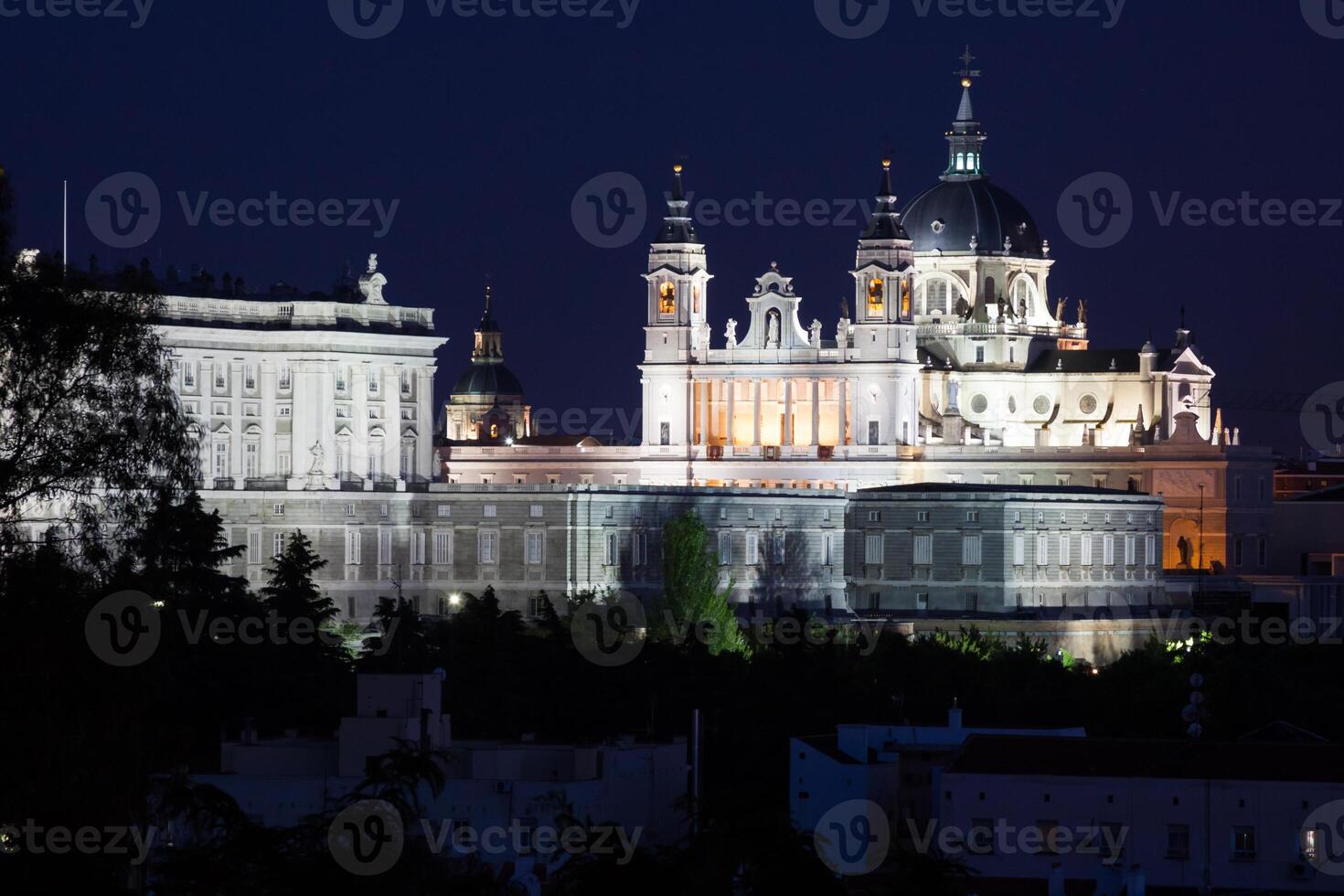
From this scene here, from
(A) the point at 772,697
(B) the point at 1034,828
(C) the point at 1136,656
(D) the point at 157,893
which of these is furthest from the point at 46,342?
(C) the point at 1136,656

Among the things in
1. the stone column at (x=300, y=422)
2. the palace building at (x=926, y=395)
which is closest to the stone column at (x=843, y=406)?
the palace building at (x=926, y=395)

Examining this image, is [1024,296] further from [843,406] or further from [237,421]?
[237,421]

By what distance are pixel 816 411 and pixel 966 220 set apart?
15442mm

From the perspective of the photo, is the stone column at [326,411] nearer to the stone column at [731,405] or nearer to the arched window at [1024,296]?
the stone column at [731,405]

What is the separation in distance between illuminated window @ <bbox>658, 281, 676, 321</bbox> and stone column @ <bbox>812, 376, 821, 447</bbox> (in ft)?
24.0

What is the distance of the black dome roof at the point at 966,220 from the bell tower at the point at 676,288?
1396 centimetres

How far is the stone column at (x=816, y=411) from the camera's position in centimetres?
16312

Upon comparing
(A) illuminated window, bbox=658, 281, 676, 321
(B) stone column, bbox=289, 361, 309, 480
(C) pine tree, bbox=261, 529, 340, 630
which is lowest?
(C) pine tree, bbox=261, 529, 340, 630

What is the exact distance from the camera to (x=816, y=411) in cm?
16338

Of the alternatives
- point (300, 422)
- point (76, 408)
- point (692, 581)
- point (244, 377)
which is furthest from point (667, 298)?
point (76, 408)

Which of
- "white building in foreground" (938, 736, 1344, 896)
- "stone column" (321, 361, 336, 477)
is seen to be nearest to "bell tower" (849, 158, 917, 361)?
"stone column" (321, 361, 336, 477)

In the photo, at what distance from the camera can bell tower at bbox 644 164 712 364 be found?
164375 mm

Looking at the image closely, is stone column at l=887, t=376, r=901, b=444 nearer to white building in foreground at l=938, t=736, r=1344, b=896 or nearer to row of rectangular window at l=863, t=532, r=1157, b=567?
row of rectangular window at l=863, t=532, r=1157, b=567

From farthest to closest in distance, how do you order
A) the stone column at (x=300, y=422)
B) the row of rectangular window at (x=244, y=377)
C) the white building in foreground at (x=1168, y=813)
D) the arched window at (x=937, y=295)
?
the arched window at (x=937, y=295), the stone column at (x=300, y=422), the row of rectangular window at (x=244, y=377), the white building in foreground at (x=1168, y=813)
